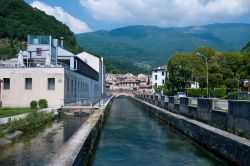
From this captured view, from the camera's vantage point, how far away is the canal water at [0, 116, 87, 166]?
14269 millimetres

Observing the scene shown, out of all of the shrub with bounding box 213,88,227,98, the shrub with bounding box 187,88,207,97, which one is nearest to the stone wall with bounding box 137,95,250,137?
the shrub with bounding box 213,88,227,98

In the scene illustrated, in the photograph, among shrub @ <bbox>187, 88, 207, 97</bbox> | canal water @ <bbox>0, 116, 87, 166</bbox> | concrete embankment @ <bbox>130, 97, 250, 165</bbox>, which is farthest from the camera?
shrub @ <bbox>187, 88, 207, 97</bbox>

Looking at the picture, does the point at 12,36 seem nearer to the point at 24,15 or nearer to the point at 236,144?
the point at 24,15

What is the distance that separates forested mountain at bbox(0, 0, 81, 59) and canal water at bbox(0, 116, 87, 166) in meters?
95.8

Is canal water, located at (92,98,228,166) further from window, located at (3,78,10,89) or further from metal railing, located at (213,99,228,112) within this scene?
window, located at (3,78,10,89)

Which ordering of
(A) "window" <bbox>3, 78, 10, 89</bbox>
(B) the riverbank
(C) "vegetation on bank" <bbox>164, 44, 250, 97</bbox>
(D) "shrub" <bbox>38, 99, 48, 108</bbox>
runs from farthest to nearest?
1. (C) "vegetation on bank" <bbox>164, 44, 250, 97</bbox>
2. (A) "window" <bbox>3, 78, 10, 89</bbox>
3. (D) "shrub" <bbox>38, 99, 48, 108</bbox>
4. (B) the riverbank

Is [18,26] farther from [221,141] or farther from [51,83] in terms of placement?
[221,141]

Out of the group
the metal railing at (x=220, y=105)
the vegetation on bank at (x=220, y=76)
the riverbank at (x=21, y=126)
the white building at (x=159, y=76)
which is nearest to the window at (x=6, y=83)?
the riverbank at (x=21, y=126)

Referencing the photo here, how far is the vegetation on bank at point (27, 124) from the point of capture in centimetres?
1923

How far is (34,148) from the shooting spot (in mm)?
17219

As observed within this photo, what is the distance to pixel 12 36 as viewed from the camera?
404 feet

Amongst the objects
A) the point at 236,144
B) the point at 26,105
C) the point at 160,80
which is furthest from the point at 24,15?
the point at 236,144

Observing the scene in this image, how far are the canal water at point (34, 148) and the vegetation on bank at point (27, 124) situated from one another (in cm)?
59

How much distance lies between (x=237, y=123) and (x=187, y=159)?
98.2 inches
